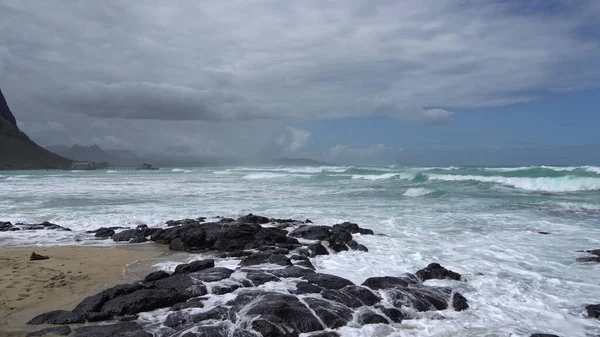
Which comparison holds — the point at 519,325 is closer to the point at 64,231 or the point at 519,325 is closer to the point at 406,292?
the point at 406,292

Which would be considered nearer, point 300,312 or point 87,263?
point 300,312

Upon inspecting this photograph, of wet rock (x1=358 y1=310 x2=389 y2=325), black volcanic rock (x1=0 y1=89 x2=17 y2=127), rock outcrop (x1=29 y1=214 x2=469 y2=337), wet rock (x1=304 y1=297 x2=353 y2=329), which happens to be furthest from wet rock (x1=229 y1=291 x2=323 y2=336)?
black volcanic rock (x1=0 y1=89 x2=17 y2=127)

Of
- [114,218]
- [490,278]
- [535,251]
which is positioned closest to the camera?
[490,278]

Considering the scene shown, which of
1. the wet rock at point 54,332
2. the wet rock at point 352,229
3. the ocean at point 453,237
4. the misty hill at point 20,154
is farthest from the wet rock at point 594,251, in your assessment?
the misty hill at point 20,154

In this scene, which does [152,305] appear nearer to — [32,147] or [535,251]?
[535,251]

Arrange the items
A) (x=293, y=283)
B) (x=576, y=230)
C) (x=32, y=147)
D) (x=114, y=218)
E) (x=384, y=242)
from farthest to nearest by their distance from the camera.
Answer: (x=32, y=147) → (x=114, y=218) → (x=576, y=230) → (x=384, y=242) → (x=293, y=283)

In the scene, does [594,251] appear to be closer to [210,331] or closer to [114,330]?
[210,331]

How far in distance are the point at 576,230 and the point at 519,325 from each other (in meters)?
8.91

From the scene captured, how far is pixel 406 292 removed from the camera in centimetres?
637

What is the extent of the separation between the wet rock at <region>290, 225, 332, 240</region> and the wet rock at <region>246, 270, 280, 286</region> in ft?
12.9

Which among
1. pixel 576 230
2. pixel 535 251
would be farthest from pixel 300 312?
pixel 576 230

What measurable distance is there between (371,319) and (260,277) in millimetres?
2255

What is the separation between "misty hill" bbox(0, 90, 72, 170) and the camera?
104 meters

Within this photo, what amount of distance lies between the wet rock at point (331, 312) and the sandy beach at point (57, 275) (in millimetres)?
3564
